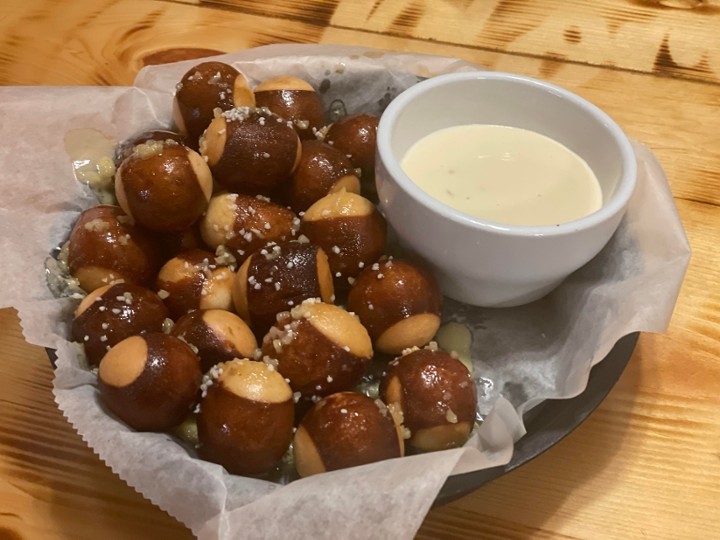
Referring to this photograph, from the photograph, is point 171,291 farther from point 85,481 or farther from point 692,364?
point 692,364

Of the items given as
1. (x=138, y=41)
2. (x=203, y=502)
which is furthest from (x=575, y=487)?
(x=138, y=41)

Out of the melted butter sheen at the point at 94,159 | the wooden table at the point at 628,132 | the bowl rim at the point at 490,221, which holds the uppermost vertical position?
the bowl rim at the point at 490,221

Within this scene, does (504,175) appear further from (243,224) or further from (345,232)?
(243,224)

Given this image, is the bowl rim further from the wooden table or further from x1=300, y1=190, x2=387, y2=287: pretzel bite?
the wooden table

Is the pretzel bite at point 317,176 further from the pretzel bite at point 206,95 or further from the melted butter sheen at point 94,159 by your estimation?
the melted butter sheen at point 94,159

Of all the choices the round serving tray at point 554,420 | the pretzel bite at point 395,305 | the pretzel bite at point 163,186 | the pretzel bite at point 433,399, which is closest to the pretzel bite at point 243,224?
the pretzel bite at point 163,186

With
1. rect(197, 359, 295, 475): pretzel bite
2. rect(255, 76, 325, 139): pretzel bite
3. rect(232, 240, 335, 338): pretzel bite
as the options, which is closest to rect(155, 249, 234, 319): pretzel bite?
rect(232, 240, 335, 338): pretzel bite
